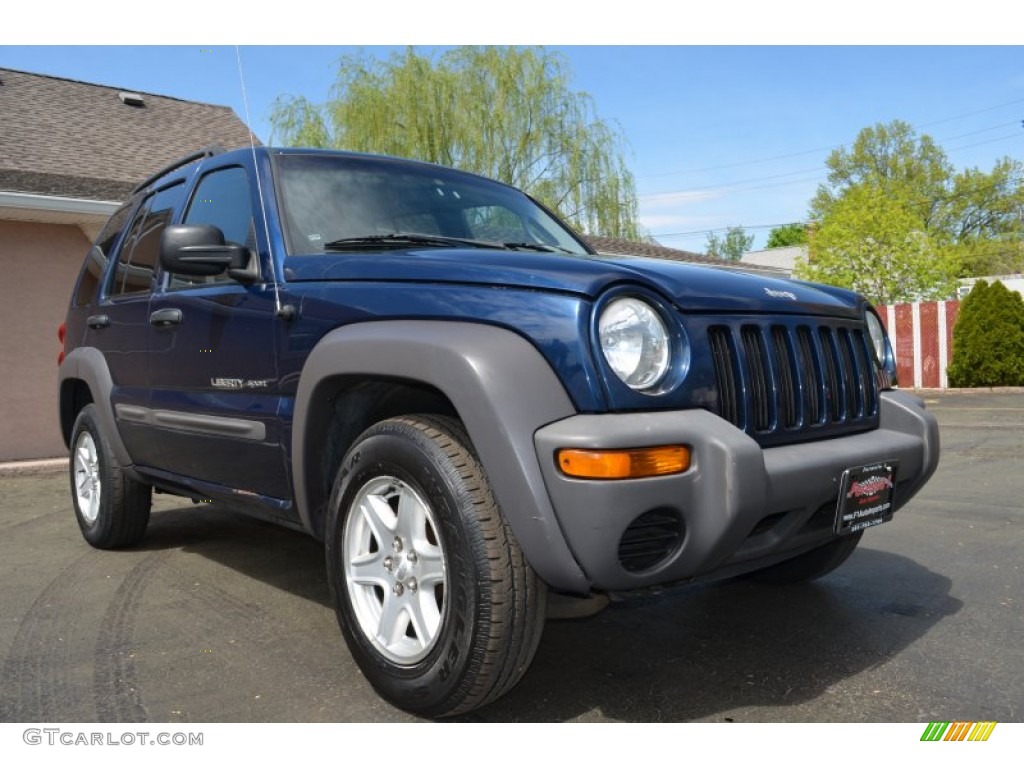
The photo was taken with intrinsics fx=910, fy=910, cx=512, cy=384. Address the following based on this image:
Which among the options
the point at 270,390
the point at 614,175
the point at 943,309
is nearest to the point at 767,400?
the point at 270,390

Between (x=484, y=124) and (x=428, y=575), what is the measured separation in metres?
20.1

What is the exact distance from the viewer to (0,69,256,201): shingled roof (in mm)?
9812

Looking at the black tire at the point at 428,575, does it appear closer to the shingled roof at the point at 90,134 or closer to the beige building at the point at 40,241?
the beige building at the point at 40,241

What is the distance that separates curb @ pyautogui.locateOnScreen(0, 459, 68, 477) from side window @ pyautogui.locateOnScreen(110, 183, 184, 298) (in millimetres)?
4640

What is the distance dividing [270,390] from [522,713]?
4.63 ft

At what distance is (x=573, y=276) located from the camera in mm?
2465

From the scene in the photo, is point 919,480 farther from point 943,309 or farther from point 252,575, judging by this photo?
point 943,309

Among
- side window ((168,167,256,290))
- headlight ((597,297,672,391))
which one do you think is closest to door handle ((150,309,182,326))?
side window ((168,167,256,290))

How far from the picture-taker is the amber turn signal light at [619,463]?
2258 millimetres

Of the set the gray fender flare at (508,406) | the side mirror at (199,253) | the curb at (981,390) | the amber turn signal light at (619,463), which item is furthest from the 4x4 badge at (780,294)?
the curb at (981,390)

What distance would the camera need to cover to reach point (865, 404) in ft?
10.2

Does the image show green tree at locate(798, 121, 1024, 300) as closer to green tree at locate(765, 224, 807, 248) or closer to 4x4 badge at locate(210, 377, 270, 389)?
green tree at locate(765, 224, 807, 248)

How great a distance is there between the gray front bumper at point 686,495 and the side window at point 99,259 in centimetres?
365

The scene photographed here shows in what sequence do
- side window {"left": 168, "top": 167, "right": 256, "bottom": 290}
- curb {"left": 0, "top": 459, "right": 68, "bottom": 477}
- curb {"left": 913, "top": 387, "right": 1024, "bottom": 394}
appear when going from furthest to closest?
1. curb {"left": 913, "top": 387, "right": 1024, "bottom": 394}
2. curb {"left": 0, "top": 459, "right": 68, "bottom": 477}
3. side window {"left": 168, "top": 167, "right": 256, "bottom": 290}
